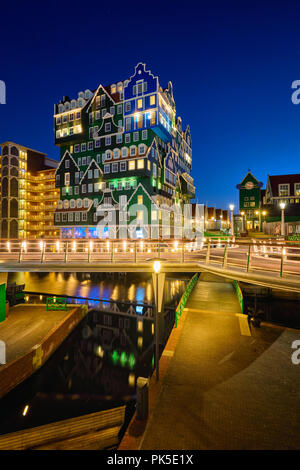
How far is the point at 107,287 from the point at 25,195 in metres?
44.1

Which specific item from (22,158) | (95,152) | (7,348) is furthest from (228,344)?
(22,158)

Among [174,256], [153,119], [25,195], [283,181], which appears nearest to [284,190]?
[283,181]

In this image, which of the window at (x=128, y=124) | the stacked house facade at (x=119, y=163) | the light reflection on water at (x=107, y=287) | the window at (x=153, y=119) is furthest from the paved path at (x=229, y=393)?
the window at (x=128, y=124)

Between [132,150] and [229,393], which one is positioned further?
[132,150]

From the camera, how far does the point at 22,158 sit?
194 feet

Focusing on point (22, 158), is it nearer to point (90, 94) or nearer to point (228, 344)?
point (90, 94)

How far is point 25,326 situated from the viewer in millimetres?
A: 12773

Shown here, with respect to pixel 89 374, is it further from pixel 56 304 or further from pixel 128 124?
pixel 128 124

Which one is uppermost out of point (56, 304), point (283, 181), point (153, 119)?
point (153, 119)

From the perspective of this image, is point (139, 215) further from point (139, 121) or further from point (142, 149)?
point (139, 121)

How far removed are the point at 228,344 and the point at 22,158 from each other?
6592cm

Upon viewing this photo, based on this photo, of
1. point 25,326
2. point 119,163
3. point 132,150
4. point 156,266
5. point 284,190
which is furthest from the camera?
point 284,190

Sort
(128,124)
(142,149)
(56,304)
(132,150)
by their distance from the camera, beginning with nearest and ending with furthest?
(56,304) < (142,149) < (132,150) < (128,124)

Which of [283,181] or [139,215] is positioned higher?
[283,181]
